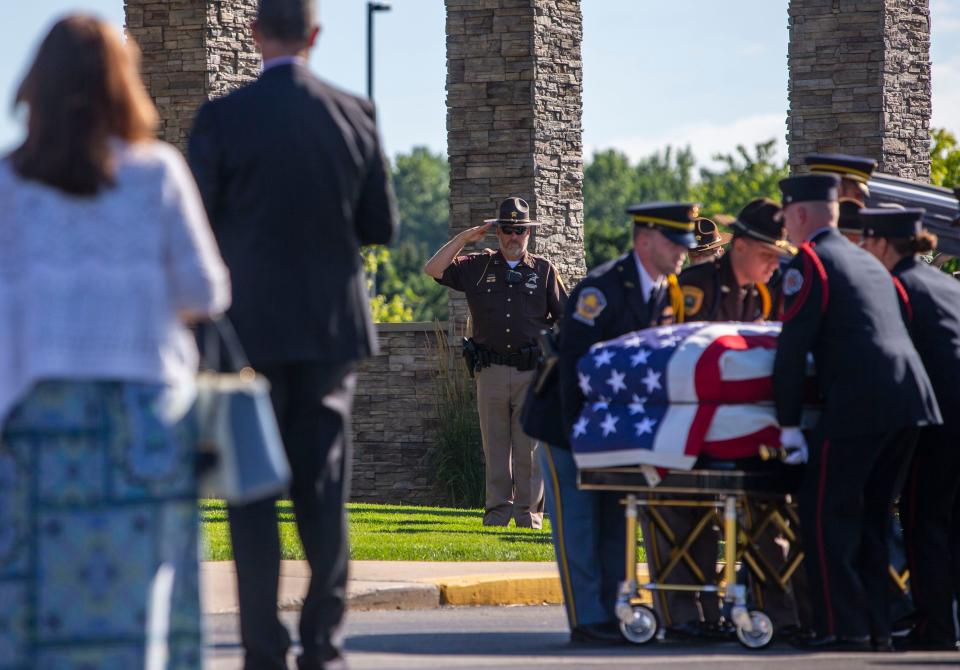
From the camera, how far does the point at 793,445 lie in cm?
791

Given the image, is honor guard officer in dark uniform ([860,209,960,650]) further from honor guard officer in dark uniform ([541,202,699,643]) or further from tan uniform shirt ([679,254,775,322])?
honor guard officer in dark uniform ([541,202,699,643])

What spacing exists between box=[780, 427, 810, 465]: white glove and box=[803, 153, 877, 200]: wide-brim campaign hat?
2057mm

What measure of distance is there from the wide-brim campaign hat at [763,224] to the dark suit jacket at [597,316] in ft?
2.40

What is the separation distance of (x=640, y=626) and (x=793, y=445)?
1112mm

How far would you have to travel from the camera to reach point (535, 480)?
14086mm

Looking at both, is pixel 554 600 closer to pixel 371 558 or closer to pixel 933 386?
pixel 371 558

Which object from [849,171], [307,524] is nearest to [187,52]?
[849,171]

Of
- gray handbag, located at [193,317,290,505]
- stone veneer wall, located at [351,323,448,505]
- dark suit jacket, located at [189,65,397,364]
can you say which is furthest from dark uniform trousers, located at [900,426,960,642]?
stone veneer wall, located at [351,323,448,505]

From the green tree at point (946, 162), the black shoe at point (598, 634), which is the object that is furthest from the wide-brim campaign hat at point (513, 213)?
the green tree at point (946, 162)

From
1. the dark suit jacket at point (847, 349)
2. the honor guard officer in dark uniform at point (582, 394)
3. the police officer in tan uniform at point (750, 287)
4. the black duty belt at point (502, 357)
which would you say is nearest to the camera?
the dark suit jacket at point (847, 349)

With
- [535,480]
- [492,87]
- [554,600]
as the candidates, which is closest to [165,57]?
[492,87]

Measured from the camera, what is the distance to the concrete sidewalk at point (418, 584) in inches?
371

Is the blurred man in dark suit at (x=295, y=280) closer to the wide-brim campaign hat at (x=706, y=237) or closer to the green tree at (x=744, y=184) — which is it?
the wide-brim campaign hat at (x=706, y=237)

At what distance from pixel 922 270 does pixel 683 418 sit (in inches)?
Result: 73.1
